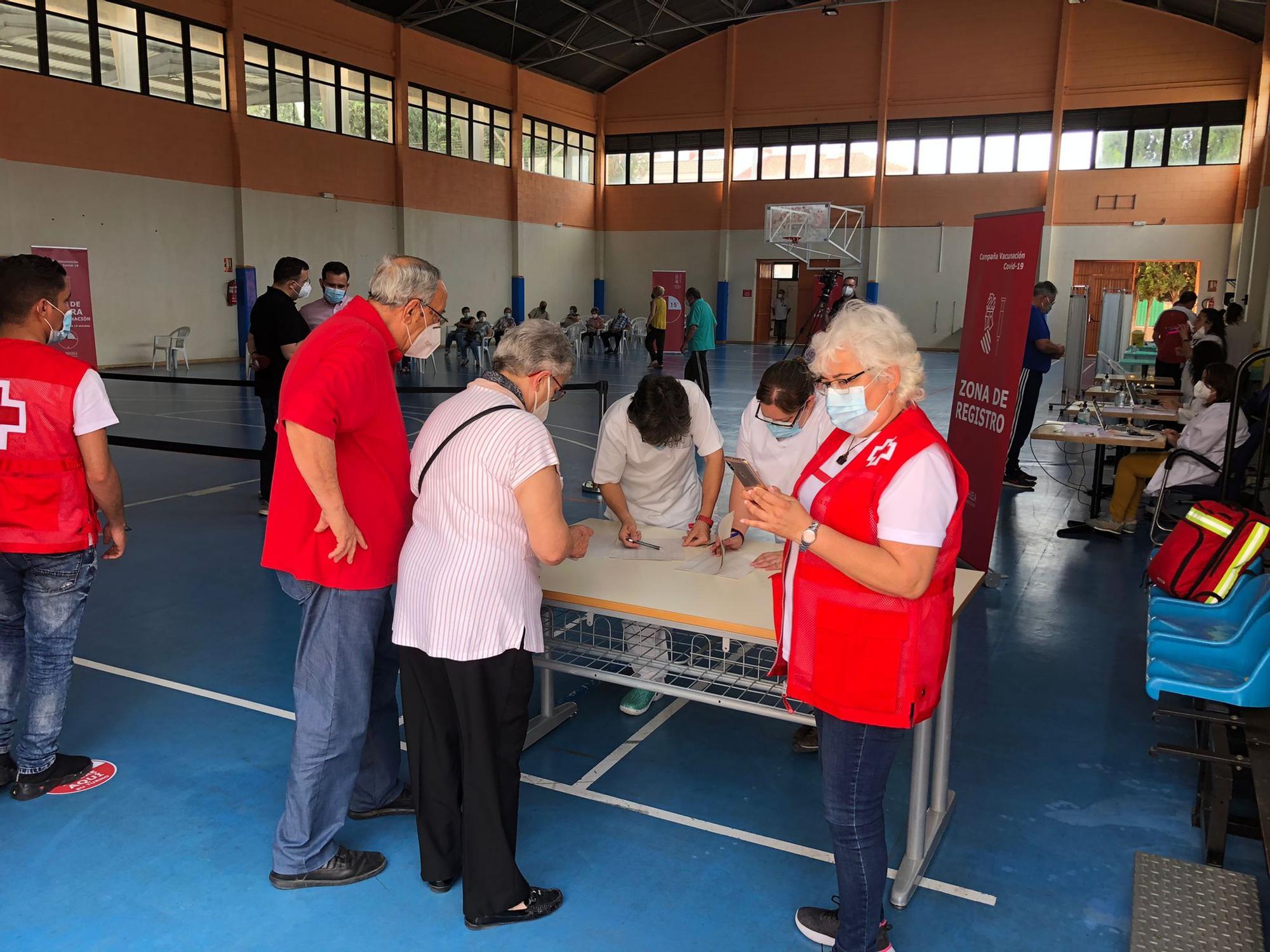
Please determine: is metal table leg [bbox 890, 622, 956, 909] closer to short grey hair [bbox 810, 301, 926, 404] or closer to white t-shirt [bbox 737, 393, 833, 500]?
short grey hair [bbox 810, 301, 926, 404]

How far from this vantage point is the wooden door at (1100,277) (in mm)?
23812

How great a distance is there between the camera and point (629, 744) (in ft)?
11.4

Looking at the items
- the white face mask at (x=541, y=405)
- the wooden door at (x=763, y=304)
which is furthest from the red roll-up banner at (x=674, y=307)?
the white face mask at (x=541, y=405)

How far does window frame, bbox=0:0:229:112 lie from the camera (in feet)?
48.3

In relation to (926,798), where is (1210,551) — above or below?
above

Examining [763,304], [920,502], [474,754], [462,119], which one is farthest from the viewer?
[763,304]

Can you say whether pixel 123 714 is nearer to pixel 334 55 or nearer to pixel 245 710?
pixel 245 710

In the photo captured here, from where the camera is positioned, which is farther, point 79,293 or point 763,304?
point 763,304

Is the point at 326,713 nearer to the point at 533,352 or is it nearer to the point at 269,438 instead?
the point at 533,352

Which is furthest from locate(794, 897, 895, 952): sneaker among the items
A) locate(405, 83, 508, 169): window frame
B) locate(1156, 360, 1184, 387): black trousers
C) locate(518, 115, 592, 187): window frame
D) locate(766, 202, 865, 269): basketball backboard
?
locate(518, 115, 592, 187): window frame

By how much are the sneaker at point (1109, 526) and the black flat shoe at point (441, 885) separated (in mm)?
5439

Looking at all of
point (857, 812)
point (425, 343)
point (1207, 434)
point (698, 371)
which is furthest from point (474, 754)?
point (698, 371)

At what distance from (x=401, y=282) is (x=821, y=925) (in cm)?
200

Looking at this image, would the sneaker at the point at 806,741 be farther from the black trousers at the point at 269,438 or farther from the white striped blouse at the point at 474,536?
the black trousers at the point at 269,438
